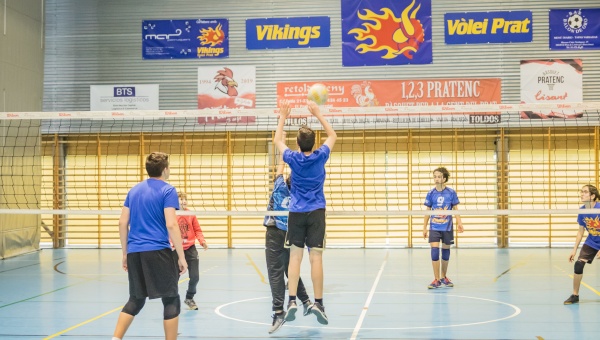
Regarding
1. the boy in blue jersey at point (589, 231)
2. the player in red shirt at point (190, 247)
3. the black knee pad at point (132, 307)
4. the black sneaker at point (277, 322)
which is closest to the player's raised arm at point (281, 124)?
the black sneaker at point (277, 322)

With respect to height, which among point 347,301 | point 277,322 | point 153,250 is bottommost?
point 347,301

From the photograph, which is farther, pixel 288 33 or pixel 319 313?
pixel 288 33

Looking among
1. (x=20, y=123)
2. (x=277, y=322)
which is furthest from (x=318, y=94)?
(x=20, y=123)

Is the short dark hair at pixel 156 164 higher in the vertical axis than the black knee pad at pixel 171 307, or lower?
higher

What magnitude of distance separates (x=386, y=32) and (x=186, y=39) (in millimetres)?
5417

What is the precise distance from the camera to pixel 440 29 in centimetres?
1959

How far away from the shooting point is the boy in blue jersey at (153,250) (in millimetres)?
6211

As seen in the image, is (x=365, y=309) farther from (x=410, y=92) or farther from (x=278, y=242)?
(x=410, y=92)

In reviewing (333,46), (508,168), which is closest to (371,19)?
(333,46)

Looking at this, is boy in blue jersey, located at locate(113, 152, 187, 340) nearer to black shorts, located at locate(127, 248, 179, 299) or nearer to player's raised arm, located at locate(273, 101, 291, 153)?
black shorts, located at locate(127, 248, 179, 299)

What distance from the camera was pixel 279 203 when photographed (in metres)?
8.36

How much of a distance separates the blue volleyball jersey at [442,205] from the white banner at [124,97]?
10.5m

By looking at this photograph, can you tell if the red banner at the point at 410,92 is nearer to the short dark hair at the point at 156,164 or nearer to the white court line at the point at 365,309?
the white court line at the point at 365,309

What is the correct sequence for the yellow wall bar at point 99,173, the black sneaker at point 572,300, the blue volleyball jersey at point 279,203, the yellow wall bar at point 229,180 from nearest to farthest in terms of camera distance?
1. the blue volleyball jersey at point 279,203
2. the black sneaker at point 572,300
3. the yellow wall bar at point 99,173
4. the yellow wall bar at point 229,180
